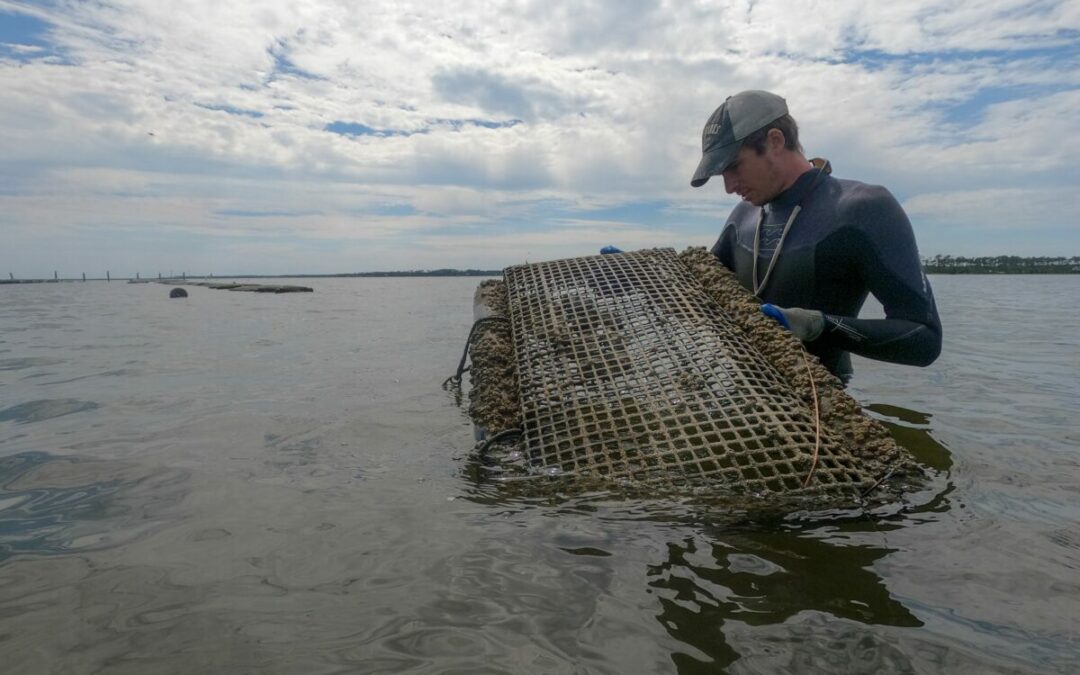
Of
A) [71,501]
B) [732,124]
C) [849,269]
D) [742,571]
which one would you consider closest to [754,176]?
[732,124]

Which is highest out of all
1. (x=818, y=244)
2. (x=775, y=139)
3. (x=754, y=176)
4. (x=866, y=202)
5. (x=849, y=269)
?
(x=775, y=139)

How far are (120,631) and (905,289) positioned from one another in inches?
139

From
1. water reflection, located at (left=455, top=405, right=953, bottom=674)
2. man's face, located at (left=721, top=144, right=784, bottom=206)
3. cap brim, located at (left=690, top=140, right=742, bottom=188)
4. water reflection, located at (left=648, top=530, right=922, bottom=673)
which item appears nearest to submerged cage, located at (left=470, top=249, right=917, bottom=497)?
water reflection, located at (left=455, top=405, right=953, bottom=674)

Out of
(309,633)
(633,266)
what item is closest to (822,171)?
(633,266)

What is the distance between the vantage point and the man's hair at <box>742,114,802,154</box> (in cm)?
337

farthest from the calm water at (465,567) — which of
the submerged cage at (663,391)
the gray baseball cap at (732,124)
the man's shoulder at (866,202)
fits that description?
the gray baseball cap at (732,124)

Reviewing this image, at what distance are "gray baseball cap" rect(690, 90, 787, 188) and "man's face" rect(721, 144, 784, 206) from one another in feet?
0.27

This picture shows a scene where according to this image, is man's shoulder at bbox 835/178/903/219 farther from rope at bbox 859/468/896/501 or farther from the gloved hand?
rope at bbox 859/468/896/501

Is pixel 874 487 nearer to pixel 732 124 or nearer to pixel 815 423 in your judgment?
pixel 815 423

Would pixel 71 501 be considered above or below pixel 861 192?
below

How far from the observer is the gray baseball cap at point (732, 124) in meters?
3.32

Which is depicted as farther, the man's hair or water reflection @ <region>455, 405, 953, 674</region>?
the man's hair

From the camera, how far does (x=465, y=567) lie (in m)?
2.22

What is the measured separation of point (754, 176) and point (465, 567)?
104 inches
